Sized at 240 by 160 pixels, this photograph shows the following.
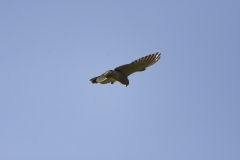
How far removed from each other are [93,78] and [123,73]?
153cm

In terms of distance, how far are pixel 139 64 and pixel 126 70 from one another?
69 centimetres

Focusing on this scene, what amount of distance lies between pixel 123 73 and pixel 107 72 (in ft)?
3.49

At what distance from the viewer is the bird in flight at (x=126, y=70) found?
2761cm

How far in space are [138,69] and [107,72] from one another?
71.0 inches

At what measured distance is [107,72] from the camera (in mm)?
27484

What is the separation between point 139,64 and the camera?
28.0m

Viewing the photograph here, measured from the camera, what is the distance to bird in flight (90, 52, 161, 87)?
27.6 meters

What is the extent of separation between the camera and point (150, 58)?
28094 mm

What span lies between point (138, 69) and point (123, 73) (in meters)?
0.80

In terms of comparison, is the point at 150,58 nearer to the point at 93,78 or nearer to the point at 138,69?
the point at 138,69

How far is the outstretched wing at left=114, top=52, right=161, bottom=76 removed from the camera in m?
27.7

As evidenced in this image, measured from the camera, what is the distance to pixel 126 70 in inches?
1110

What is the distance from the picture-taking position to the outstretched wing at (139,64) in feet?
91.0

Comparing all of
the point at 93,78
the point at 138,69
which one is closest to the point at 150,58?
the point at 138,69
